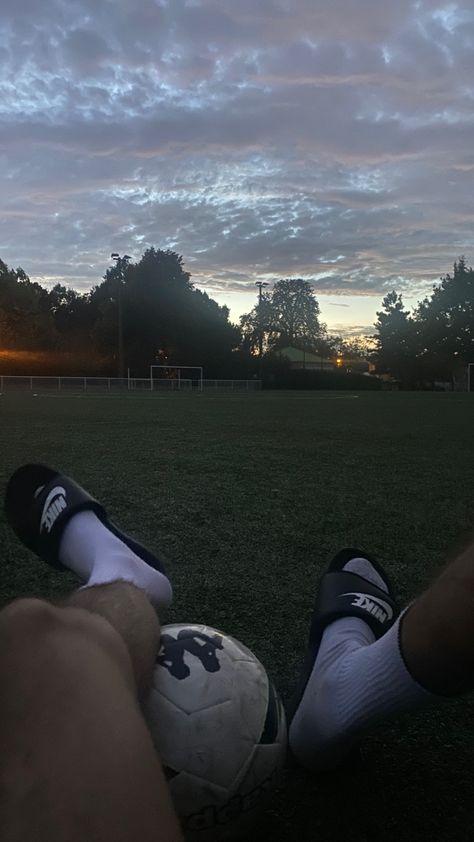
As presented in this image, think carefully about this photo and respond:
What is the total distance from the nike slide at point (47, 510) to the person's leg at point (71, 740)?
0.74 m

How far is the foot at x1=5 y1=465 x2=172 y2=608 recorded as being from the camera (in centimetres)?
143

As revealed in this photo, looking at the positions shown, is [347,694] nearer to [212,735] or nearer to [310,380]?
[212,735]

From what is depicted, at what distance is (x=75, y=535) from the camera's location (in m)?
1.65

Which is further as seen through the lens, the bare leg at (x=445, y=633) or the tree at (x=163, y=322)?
the tree at (x=163, y=322)

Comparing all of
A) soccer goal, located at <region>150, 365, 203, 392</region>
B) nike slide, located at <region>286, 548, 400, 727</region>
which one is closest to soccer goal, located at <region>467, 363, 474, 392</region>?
soccer goal, located at <region>150, 365, 203, 392</region>

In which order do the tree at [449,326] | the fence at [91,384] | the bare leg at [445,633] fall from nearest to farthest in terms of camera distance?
the bare leg at [445,633] → the fence at [91,384] → the tree at [449,326]

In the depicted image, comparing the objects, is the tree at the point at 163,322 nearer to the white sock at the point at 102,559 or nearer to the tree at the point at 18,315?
the tree at the point at 18,315

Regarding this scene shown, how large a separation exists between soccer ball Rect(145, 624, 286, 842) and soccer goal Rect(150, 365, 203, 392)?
3526cm

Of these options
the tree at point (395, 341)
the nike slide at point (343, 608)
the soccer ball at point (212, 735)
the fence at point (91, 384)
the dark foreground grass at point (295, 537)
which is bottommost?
the dark foreground grass at point (295, 537)

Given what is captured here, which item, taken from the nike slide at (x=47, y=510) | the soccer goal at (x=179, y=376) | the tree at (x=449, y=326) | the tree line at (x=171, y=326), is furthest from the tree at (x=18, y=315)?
the nike slide at (x=47, y=510)

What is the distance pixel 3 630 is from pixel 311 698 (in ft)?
2.09

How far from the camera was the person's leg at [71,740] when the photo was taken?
2.02 feet

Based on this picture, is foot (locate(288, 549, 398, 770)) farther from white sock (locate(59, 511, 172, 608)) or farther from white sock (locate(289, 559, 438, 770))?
white sock (locate(59, 511, 172, 608))

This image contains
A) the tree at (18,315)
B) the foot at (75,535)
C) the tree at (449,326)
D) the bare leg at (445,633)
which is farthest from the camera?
the tree at (449,326)
